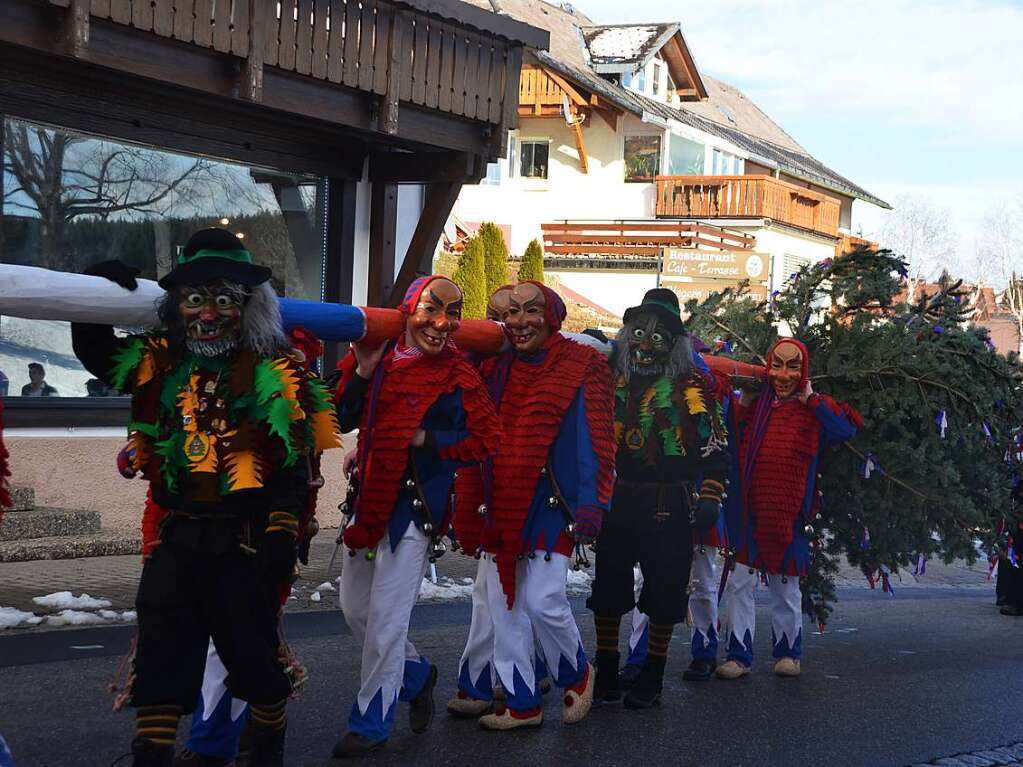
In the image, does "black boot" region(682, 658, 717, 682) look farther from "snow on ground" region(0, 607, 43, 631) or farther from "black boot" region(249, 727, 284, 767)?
"snow on ground" region(0, 607, 43, 631)

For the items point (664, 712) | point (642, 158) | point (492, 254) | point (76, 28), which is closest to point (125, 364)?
point (664, 712)

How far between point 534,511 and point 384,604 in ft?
3.26

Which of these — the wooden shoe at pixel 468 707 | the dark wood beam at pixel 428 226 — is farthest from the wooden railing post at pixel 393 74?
the wooden shoe at pixel 468 707

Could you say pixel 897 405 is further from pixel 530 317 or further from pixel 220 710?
pixel 220 710

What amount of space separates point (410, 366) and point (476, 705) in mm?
1656

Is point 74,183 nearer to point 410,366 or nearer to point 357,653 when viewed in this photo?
point 357,653

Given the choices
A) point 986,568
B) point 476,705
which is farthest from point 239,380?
point 986,568

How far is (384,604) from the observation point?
5.71 metres

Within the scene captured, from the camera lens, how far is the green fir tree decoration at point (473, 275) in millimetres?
28031

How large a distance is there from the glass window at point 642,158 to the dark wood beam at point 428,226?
26309 millimetres

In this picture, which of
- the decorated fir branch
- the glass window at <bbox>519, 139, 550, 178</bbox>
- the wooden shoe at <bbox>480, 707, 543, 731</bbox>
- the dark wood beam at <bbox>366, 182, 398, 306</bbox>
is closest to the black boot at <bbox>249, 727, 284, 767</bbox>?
the wooden shoe at <bbox>480, 707, 543, 731</bbox>

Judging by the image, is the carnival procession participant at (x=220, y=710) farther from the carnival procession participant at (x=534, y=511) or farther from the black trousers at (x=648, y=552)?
the black trousers at (x=648, y=552)

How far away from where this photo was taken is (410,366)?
5961 mm

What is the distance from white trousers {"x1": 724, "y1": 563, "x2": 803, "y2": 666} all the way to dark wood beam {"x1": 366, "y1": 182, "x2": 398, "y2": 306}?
261 inches
